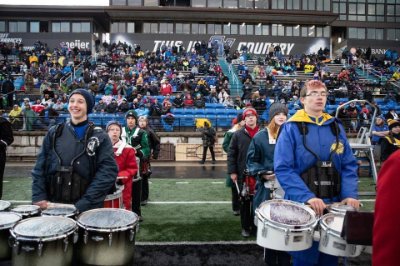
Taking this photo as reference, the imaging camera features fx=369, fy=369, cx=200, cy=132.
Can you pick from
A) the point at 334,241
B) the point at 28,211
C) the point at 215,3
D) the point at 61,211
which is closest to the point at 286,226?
the point at 334,241

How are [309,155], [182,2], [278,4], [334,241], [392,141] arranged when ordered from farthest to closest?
[278,4] → [182,2] → [392,141] → [309,155] → [334,241]

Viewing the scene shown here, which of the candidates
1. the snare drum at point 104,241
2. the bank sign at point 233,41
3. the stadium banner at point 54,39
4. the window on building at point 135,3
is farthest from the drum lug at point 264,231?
the window on building at point 135,3

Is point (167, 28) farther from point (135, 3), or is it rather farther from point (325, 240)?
point (325, 240)

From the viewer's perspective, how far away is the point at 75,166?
3.37m

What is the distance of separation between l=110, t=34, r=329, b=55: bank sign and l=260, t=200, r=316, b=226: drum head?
32.6 meters

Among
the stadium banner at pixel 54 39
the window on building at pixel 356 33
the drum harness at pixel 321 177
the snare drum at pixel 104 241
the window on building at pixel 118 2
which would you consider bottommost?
the snare drum at pixel 104 241

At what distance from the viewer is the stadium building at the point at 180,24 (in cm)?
3366

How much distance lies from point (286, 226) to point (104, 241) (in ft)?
4.48

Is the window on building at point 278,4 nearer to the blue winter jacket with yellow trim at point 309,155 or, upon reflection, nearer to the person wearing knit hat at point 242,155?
the person wearing knit hat at point 242,155

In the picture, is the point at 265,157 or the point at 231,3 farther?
the point at 231,3

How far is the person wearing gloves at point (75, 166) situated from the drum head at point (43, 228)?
0.42 m

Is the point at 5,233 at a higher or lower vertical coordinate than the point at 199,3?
lower

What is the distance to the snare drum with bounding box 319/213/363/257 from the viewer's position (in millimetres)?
2402

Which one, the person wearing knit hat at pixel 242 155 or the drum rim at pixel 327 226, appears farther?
the person wearing knit hat at pixel 242 155
